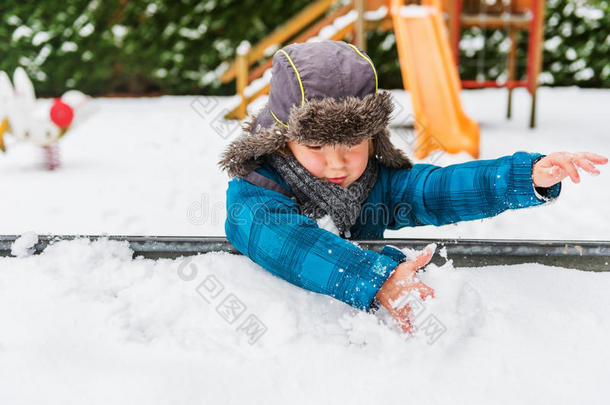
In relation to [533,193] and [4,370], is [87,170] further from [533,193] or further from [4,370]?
[533,193]

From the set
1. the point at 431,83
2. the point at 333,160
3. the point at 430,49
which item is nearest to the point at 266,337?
the point at 333,160

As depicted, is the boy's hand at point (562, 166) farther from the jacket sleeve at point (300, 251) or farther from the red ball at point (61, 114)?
the red ball at point (61, 114)

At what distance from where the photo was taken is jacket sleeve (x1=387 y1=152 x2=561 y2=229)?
1.12 m

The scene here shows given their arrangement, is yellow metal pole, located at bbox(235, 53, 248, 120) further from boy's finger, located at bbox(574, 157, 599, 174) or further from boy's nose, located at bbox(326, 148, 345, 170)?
boy's finger, located at bbox(574, 157, 599, 174)

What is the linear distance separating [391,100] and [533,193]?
368mm

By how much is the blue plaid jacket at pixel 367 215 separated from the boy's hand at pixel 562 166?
24mm

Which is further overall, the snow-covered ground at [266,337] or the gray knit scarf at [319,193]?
the gray knit scarf at [319,193]

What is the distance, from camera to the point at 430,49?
13.0 feet

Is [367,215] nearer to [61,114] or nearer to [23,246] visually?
[23,246]

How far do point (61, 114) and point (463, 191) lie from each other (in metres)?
2.81

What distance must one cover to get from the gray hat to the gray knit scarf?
60mm

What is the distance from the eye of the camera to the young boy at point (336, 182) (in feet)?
3.21

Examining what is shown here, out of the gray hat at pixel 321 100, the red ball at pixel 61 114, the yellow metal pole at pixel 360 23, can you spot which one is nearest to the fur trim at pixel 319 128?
the gray hat at pixel 321 100

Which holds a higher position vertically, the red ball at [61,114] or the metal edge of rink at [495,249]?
the metal edge of rink at [495,249]
